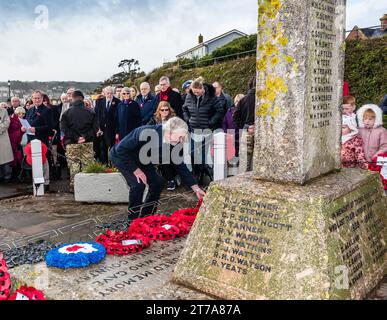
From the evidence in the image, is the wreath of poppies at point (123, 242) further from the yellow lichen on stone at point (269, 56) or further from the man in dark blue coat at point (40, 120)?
the man in dark blue coat at point (40, 120)

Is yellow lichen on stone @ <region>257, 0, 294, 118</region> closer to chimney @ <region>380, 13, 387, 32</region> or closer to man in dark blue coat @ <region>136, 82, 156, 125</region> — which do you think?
man in dark blue coat @ <region>136, 82, 156, 125</region>

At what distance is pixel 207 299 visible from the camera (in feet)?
9.95

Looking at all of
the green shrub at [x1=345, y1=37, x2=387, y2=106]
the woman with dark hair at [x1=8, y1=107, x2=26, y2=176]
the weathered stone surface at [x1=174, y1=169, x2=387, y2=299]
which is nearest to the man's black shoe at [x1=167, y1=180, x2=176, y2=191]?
the woman with dark hair at [x1=8, y1=107, x2=26, y2=176]

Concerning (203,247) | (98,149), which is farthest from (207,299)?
(98,149)

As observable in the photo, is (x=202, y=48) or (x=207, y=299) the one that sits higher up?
(x=202, y=48)

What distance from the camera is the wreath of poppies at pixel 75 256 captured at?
11.9 feet

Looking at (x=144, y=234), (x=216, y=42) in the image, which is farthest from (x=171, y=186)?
(x=216, y=42)

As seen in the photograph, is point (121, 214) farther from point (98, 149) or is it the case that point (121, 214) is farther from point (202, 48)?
point (202, 48)

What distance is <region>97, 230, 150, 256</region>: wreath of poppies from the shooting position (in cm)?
396

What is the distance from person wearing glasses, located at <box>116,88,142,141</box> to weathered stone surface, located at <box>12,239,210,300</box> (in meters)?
4.57

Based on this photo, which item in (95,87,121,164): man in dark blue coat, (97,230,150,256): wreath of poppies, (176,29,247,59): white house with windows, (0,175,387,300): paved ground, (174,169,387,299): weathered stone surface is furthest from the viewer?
(176,29,247,59): white house with windows

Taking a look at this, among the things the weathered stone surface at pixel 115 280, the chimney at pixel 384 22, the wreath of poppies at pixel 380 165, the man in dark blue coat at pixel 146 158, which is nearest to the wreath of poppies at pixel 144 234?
the weathered stone surface at pixel 115 280

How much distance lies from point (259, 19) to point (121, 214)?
396 cm

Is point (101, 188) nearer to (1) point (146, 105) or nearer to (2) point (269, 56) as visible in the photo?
(1) point (146, 105)
